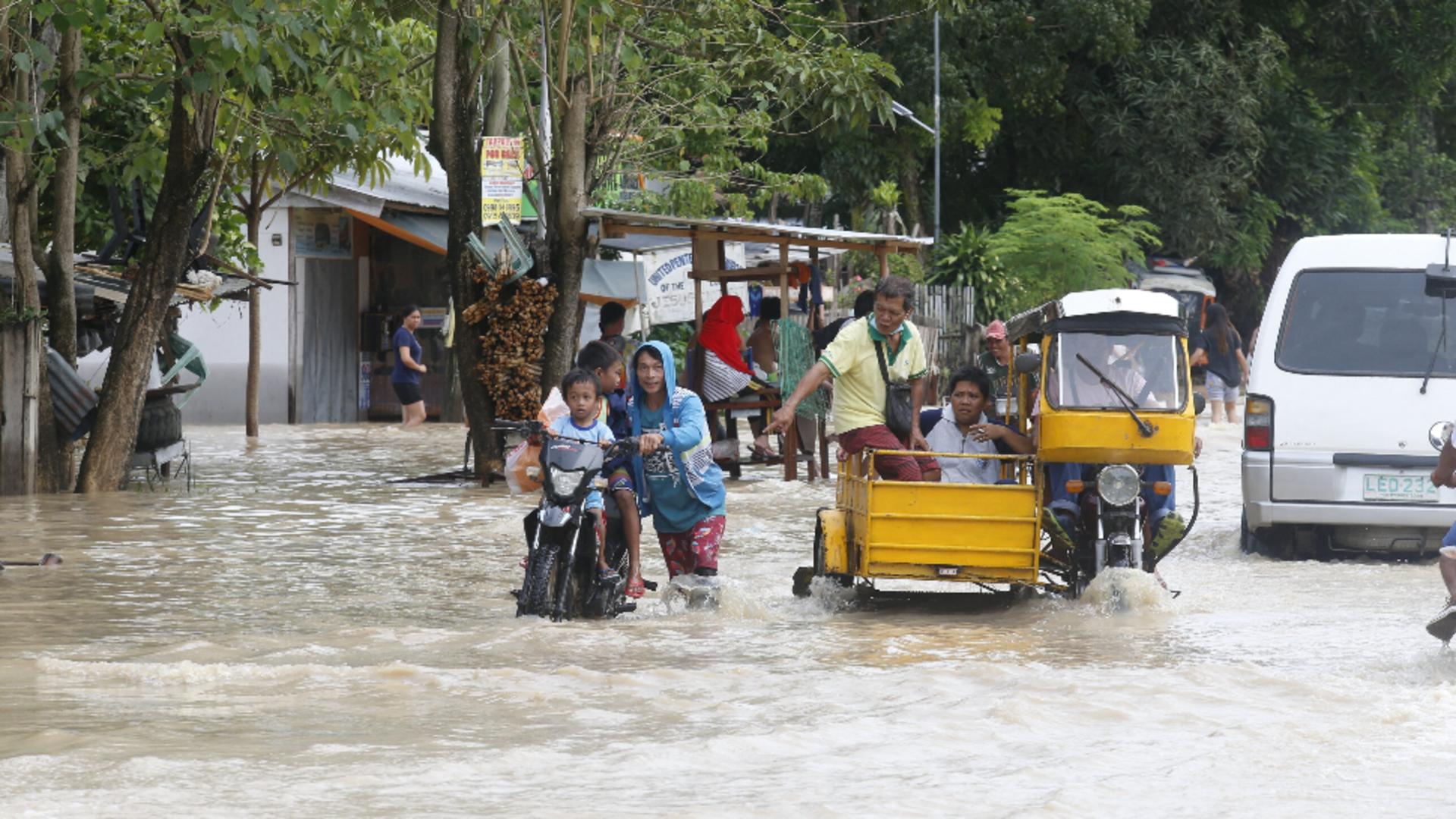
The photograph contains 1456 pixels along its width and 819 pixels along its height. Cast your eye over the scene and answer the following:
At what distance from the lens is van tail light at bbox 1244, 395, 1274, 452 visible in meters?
12.2

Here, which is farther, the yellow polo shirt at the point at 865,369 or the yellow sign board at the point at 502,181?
the yellow sign board at the point at 502,181

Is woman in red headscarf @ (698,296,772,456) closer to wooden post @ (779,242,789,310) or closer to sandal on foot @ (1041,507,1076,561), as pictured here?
wooden post @ (779,242,789,310)

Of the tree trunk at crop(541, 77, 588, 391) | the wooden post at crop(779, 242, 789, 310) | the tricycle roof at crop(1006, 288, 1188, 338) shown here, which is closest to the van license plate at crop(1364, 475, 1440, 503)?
the tricycle roof at crop(1006, 288, 1188, 338)

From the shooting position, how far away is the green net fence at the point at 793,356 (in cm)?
1755

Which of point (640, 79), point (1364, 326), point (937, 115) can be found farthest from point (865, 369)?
point (937, 115)

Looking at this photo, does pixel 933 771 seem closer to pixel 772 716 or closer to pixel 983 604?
pixel 772 716

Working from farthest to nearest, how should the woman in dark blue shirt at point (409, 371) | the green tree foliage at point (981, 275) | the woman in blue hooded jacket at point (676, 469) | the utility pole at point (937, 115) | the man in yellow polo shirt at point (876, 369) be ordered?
1. the utility pole at point (937, 115)
2. the green tree foliage at point (981, 275)
3. the woman in dark blue shirt at point (409, 371)
4. the man in yellow polo shirt at point (876, 369)
5. the woman in blue hooded jacket at point (676, 469)

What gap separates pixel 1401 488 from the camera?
11984mm

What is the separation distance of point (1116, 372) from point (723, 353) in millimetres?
8046

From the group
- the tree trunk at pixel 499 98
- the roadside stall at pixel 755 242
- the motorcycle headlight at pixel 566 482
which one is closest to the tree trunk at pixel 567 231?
the roadside stall at pixel 755 242

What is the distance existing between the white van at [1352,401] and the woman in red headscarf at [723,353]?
19.6 ft

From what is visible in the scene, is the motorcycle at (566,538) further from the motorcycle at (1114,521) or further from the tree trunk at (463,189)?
the tree trunk at (463,189)

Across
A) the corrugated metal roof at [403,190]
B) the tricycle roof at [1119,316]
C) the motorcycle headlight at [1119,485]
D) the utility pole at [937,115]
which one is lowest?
the motorcycle headlight at [1119,485]

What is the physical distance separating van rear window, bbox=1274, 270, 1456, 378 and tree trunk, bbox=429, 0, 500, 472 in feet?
24.1
